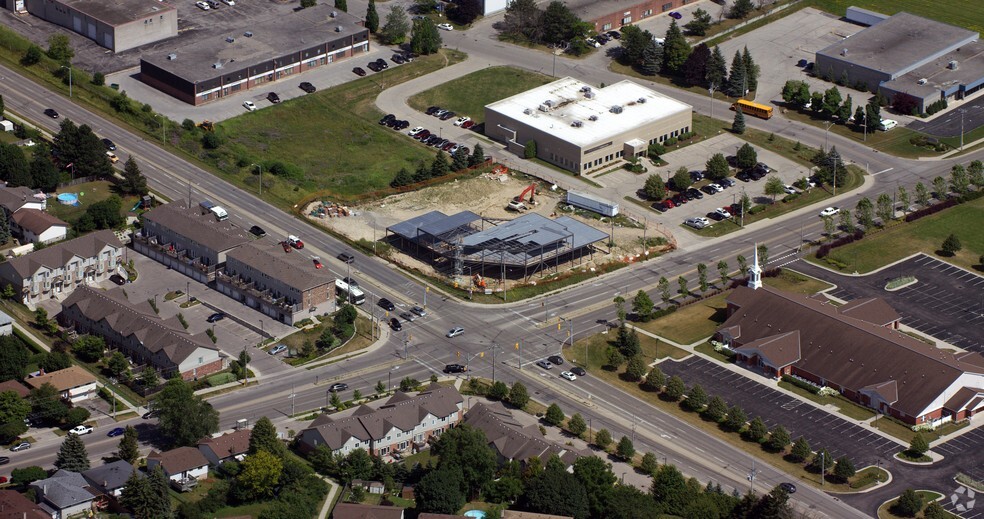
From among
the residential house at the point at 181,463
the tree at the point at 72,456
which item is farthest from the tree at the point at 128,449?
the tree at the point at 72,456

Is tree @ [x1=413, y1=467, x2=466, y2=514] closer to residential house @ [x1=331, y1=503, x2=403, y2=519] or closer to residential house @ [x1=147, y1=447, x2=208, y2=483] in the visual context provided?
residential house @ [x1=331, y1=503, x2=403, y2=519]

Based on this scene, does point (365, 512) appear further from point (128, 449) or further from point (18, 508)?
point (18, 508)

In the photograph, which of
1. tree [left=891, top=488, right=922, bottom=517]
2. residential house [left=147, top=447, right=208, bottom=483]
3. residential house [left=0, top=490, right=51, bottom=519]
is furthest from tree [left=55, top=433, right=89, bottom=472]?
tree [left=891, top=488, right=922, bottom=517]

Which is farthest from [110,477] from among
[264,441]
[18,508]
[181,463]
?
[264,441]

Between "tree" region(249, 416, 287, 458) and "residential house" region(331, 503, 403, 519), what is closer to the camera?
"residential house" region(331, 503, 403, 519)

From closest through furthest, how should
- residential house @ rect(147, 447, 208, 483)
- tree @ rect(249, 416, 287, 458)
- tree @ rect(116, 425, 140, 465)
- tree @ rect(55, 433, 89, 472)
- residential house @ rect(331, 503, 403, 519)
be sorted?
residential house @ rect(331, 503, 403, 519)
tree @ rect(55, 433, 89, 472)
residential house @ rect(147, 447, 208, 483)
tree @ rect(249, 416, 287, 458)
tree @ rect(116, 425, 140, 465)

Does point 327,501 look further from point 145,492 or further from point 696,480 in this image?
point 696,480
